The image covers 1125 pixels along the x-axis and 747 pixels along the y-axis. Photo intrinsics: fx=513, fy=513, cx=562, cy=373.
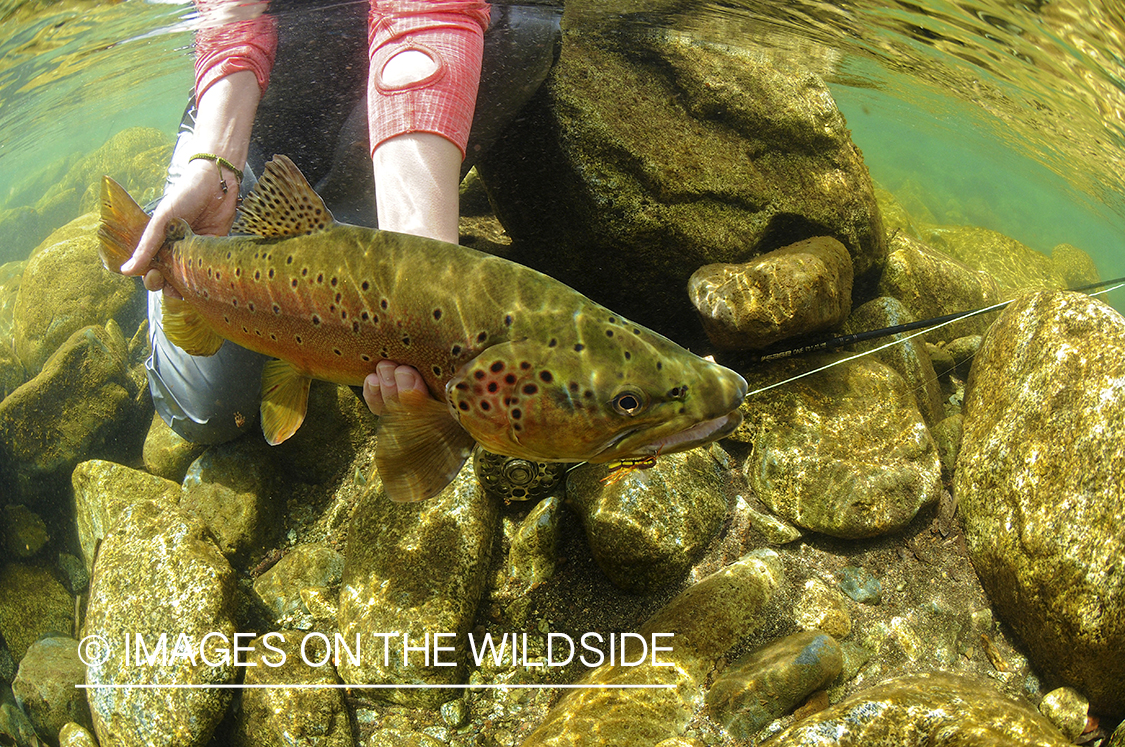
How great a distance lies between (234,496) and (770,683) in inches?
164

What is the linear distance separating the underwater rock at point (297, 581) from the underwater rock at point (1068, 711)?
4564 mm

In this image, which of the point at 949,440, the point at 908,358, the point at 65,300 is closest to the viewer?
the point at 949,440

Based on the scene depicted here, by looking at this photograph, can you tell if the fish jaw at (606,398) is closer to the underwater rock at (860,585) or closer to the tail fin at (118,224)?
the tail fin at (118,224)

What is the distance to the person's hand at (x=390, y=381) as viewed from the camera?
6.34ft

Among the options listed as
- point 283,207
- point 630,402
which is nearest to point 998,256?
point 630,402

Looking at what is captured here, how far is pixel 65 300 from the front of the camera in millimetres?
6961

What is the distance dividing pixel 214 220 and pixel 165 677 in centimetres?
285

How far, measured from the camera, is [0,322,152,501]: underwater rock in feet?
17.1

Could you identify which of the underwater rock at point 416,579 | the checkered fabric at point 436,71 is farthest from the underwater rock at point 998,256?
the underwater rock at point 416,579

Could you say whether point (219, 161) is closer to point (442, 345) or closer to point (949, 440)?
point (442, 345)

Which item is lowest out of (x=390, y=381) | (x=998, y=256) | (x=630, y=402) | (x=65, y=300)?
(x=998, y=256)

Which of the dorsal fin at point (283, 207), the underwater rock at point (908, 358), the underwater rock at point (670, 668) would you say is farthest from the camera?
the underwater rock at point (908, 358)

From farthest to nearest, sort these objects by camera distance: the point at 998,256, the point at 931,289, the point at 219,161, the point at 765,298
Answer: the point at 998,256
the point at 931,289
the point at 765,298
the point at 219,161

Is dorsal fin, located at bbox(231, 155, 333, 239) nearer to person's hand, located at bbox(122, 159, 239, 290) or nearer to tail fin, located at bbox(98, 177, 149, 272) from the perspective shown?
person's hand, located at bbox(122, 159, 239, 290)
